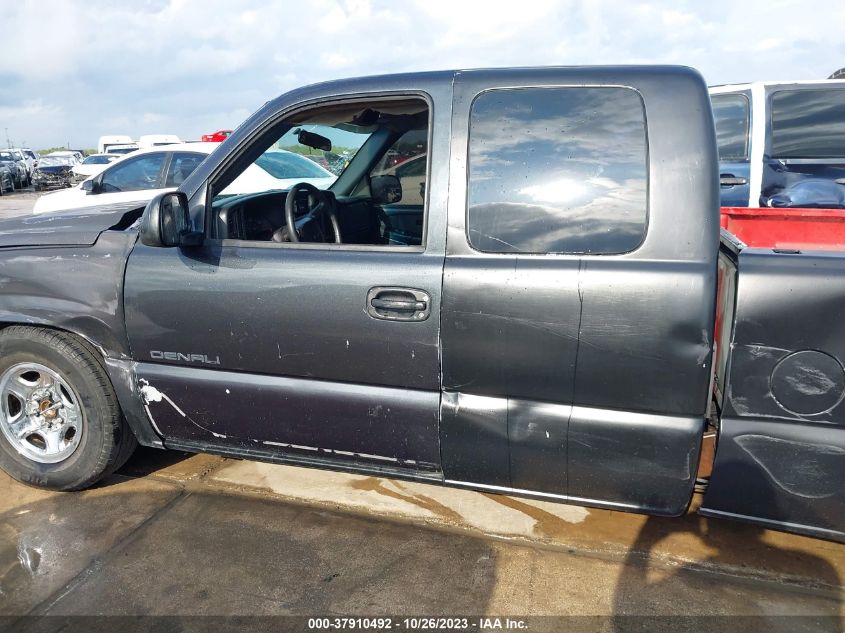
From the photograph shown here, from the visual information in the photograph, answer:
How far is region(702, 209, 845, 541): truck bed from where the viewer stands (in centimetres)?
199

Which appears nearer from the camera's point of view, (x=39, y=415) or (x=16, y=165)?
(x=39, y=415)

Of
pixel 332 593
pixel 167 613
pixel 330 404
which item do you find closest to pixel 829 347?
pixel 330 404

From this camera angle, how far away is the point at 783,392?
2064 millimetres

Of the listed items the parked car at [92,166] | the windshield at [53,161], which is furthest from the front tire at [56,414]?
the windshield at [53,161]

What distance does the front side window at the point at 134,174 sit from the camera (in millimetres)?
8578

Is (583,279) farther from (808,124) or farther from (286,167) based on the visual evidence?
(286,167)

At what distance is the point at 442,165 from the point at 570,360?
0.84 metres

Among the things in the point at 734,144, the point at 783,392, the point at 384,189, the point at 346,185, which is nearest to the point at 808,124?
the point at 734,144

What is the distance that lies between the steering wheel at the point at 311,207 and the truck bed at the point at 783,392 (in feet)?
5.64

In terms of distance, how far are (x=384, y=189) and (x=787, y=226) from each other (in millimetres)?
2254

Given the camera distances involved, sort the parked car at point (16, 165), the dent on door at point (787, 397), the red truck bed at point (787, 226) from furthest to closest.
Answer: the parked car at point (16, 165) < the red truck bed at point (787, 226) < the dent on door at point (787, 397)

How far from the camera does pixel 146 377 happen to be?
2814 mm

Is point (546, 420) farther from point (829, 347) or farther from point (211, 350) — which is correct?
point (211, 350)

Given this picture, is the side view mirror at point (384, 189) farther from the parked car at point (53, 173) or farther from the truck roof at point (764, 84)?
the parked car at point (53, 173)
